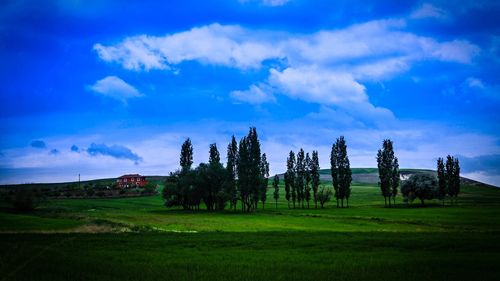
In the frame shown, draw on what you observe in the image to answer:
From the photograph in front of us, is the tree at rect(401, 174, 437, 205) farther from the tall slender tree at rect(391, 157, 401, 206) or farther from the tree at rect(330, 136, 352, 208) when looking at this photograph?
the tree at rect(330, 136, 352, 208)

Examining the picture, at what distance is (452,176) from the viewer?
459 feet

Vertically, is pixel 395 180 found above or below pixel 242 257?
above

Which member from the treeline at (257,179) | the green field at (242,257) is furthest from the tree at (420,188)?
the green field at (242,257)

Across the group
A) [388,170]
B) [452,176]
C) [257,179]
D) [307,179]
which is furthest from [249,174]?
[452,176]

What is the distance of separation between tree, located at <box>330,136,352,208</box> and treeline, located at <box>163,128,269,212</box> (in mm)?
23918

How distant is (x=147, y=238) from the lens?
40562 millimetres

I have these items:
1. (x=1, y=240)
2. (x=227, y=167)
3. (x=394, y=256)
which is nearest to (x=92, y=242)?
(x=1, y=240)

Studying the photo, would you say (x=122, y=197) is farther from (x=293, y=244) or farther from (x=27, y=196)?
(x=293, y=244)

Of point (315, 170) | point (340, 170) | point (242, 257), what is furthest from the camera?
point (315, 170)

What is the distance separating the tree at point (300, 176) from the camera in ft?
430

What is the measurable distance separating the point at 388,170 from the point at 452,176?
29.0 meters

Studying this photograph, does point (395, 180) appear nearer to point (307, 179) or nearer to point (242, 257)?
point (307, 179)

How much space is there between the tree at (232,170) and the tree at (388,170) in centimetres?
4426

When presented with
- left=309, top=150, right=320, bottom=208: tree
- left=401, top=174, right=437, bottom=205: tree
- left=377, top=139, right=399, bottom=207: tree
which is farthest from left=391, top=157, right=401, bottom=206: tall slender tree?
left=309, top=150, right=320, bottom=208: tree
